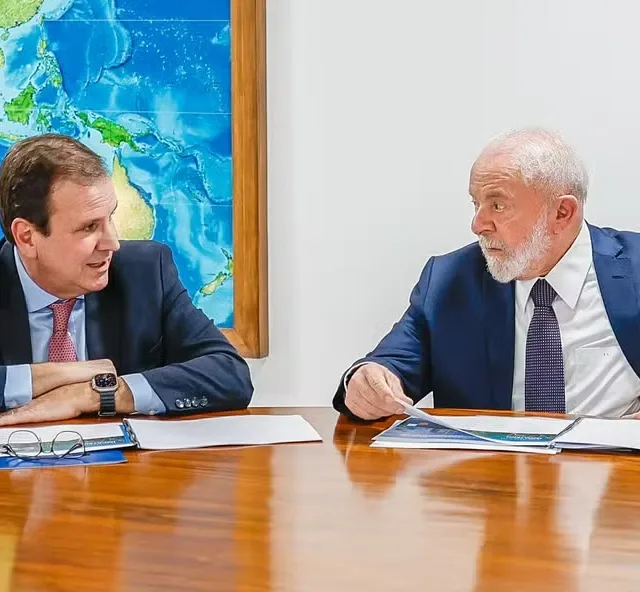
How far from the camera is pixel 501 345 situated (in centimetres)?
259

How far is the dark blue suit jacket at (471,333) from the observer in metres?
2.59

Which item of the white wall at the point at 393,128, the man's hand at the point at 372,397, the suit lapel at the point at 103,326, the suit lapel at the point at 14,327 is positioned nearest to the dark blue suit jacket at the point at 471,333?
the man's hand at the point at 372,397

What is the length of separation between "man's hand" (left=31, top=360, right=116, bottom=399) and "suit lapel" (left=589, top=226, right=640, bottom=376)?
1.27m

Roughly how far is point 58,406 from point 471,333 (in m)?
1.07

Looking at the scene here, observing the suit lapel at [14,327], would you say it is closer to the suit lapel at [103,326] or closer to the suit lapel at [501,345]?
the suit lapel at [103,326]

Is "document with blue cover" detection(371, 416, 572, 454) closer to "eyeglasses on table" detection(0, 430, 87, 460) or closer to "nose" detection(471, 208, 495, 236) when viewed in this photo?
"eyeglasses on table" detection(0, 430, 87, 460)

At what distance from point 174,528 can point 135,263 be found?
4.32ft

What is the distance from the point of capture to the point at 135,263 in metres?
2.56

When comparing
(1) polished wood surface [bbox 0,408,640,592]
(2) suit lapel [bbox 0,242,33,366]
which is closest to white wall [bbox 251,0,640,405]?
(2) suit lapel [bbox 0,242,33,366]

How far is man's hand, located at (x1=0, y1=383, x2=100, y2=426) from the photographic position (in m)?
2.06

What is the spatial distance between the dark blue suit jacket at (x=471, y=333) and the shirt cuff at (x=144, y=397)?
0.60 meters

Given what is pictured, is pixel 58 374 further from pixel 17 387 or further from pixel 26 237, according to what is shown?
pixel 26 237

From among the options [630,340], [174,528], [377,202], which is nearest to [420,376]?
[630,340]

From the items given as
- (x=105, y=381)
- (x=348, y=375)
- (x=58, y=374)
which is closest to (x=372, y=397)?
(x=348, y=375)
